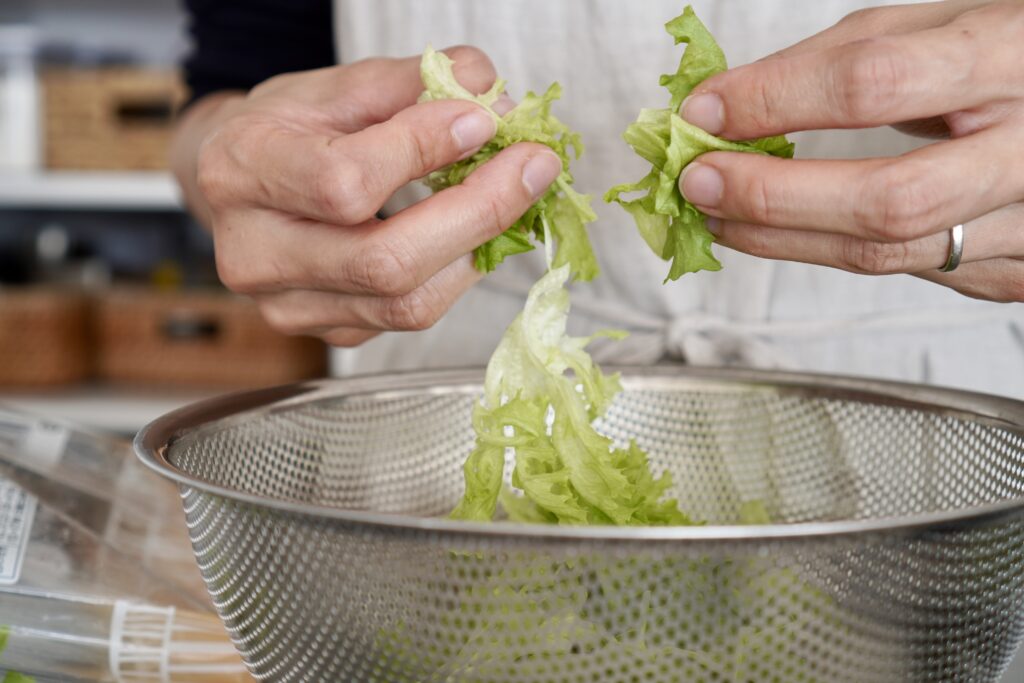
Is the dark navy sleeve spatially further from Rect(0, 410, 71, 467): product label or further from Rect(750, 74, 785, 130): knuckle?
Rect(750, 74, 785, 130): knuckle

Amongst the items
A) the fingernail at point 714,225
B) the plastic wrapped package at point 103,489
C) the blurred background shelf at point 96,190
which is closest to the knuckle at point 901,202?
the fingernail at point 714,225

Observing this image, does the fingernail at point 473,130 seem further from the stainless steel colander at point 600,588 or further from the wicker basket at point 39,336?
the wicker basket at point 39,336

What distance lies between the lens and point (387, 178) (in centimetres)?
56

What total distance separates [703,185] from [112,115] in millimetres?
1977

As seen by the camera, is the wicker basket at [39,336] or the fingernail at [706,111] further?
the wicker basket at [39,336]

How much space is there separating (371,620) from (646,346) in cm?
48

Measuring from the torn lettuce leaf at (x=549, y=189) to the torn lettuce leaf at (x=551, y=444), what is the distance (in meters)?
0.03

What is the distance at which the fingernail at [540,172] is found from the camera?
58 centimetres

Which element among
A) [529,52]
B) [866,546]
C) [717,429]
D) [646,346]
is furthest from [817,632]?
[529,52]

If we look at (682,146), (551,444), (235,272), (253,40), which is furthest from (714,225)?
(253,40)

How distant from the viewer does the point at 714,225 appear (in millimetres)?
583

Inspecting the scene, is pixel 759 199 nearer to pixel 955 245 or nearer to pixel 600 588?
pixel 955 245

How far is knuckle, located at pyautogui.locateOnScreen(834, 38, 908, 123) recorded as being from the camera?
46cm

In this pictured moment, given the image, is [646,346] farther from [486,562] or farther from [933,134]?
[486,562]
